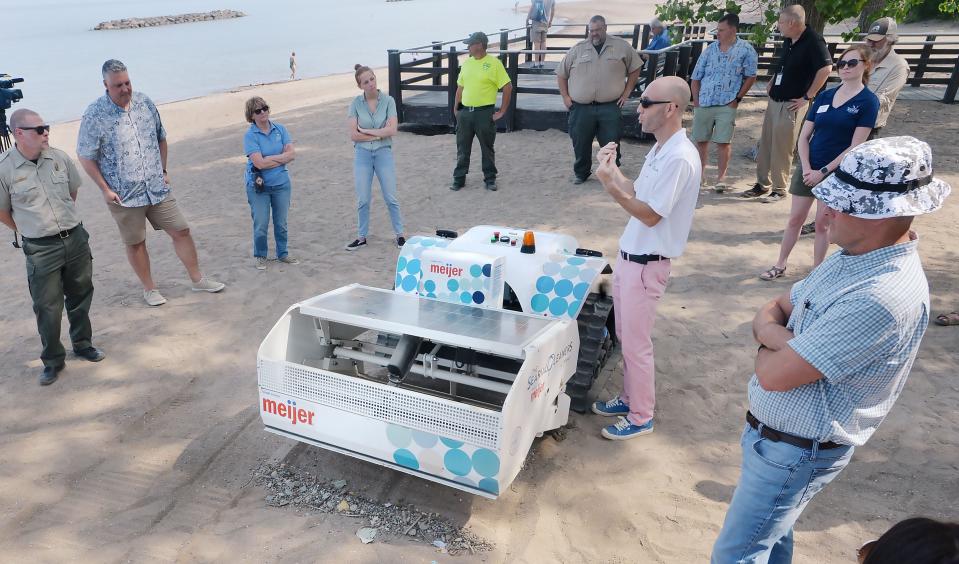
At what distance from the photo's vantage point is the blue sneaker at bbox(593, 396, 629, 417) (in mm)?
4074

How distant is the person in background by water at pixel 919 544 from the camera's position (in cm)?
112

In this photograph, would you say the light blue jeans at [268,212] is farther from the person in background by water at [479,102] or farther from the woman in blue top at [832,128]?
the woman in blue top at [832,128]

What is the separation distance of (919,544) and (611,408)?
2954mm

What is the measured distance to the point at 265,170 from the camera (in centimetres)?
629

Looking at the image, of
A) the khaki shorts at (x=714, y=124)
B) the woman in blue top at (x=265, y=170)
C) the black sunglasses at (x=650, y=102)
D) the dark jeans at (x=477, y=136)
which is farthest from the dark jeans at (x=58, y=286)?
the khaki shorts at (x=714, y=124)

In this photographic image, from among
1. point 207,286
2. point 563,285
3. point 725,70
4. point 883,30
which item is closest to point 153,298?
point 207,286

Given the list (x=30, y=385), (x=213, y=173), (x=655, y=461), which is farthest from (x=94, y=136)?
(x=213, y=173)

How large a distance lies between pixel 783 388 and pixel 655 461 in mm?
1875

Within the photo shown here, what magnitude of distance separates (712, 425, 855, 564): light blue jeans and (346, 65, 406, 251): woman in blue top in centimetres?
526

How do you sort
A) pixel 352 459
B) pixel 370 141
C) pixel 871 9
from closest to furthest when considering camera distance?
pixel 352 459, pixel 370 141, pixel 871 9

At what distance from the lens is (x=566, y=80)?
27.8 feet

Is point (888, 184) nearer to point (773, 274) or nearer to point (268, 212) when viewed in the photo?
point (773, 274)

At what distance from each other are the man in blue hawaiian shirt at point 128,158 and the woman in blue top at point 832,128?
5.21 meters

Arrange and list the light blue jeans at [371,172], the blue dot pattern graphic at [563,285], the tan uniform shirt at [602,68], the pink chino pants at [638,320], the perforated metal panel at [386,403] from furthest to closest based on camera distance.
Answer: the tan uniform shirt at [602,68] < the light blue jeans at [371,172] < the blue dot pattern graphic at [563,285] < the pink chino pants at [638,320] < the perforated metal panel at [386,403]
